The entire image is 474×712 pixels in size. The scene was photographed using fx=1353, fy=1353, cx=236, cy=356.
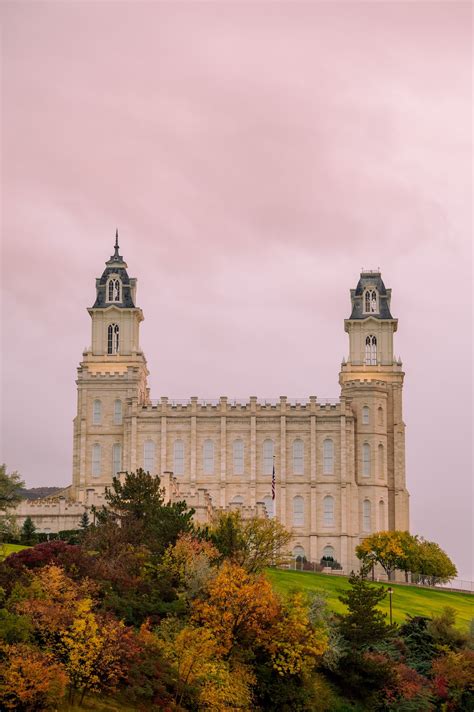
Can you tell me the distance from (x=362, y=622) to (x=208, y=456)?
46.3 m

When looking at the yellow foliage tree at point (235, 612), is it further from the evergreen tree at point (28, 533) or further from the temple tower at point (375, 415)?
the temple tower at point (375, 415)

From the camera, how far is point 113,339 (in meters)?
106

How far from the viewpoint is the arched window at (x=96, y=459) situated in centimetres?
10138

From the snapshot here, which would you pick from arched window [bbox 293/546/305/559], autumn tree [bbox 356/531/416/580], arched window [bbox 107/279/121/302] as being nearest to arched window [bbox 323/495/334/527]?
arched window [bbox 293/546/305/559]

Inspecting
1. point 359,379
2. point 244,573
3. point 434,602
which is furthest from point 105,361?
point 244,573

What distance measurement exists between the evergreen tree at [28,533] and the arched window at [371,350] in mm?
37938

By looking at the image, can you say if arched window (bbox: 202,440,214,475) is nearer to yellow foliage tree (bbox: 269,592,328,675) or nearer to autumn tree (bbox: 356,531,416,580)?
autumn tree (bbox: 356,531,416,580)

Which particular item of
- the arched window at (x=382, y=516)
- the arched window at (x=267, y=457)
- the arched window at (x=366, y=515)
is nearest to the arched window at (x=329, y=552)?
the arched window at (x=366, y=515)

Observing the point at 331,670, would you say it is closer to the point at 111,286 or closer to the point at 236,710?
the point at 236,710

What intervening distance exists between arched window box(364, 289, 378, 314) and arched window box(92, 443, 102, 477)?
78.1ft

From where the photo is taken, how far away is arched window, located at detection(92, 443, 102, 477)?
3991 inches

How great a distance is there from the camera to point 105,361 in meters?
105

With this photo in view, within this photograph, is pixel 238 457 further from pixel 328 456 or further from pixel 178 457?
pixel 328 456

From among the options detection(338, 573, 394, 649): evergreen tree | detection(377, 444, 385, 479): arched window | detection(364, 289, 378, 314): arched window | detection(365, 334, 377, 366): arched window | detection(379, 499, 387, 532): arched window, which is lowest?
detection(338, 573, 394, 649): evergreen tree
